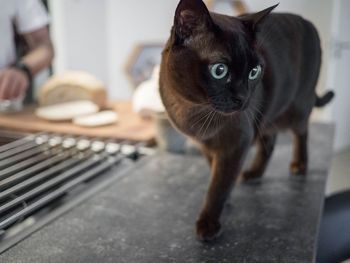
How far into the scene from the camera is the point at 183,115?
2.34 feet

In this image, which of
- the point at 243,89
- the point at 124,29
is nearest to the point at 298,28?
the point at 243,89

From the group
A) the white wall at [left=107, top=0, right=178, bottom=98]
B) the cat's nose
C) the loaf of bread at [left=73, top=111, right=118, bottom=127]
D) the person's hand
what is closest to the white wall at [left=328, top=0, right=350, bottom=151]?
the white wall at [left=107, top=0, right=178, bottom=98]

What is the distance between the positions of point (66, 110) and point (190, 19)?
776mm

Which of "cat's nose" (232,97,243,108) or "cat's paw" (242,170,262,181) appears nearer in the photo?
"cat's nose" (232,97,243,108)

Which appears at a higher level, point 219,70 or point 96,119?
Result: point 219,70

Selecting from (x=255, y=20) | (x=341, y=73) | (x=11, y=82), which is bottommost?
(x=341, y=73)

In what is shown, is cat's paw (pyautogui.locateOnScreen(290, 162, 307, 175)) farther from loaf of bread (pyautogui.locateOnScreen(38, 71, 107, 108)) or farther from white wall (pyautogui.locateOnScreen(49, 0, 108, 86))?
white wall (pyautogui.locateOnScreen(49, 0, 108, 86))

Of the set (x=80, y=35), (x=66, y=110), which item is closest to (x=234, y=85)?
(x=66, y=110)

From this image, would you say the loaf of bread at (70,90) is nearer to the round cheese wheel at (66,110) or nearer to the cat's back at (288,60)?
the round cheese wheel at (66,110)

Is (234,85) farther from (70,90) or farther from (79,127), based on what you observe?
(70,90)

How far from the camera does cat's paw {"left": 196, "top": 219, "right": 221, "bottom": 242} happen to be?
0.67 metres

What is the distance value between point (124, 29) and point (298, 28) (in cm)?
89

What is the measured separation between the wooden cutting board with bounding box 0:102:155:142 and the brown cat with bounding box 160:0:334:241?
36 centimetres

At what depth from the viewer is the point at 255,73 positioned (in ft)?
2.08
